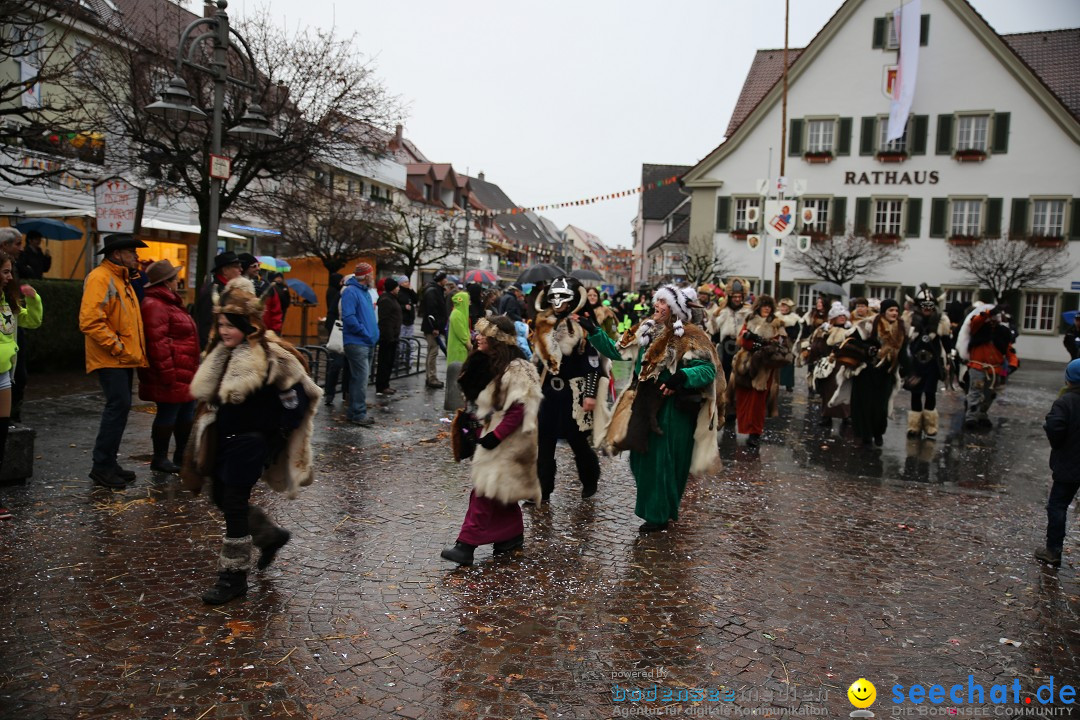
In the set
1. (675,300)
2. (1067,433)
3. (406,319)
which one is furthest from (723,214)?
(1067,433)

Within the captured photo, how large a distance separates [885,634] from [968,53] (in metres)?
35.4

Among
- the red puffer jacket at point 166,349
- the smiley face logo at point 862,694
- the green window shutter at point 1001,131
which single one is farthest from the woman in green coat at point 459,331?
the green window shutter at point 1001,131

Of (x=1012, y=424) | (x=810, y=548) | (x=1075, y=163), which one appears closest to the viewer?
(x=810, y=548)

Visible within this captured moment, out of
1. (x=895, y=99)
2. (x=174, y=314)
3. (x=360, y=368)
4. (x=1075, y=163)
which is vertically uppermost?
(x=895, y=99)

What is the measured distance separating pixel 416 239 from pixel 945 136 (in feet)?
89.6

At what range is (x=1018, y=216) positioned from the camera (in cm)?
3316

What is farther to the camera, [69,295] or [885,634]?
[69,295]

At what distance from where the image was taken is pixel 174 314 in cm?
699

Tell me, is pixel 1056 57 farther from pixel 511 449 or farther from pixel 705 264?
pixel 511 449

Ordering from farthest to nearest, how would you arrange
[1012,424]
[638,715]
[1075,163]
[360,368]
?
[1075,163], [1012,424], [360,368], [638,715]

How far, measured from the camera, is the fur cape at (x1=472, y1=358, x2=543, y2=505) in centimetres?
531

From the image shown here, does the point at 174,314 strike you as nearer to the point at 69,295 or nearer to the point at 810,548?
the point at 810,548

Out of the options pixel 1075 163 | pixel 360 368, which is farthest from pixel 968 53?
pixel 360 368

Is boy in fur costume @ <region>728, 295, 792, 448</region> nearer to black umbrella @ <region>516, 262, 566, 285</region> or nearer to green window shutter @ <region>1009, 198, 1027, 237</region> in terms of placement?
black umbrella @ <region>516, 262, 566, 285</region>
